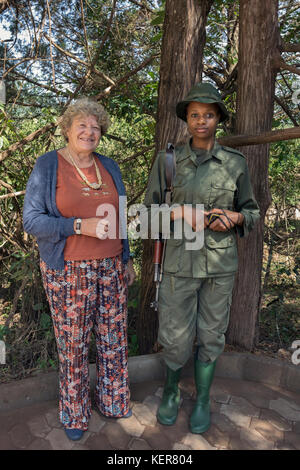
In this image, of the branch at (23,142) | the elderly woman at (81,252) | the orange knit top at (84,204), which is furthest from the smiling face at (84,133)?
the branch at (23,142)

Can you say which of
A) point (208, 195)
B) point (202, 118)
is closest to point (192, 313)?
point (208, 195)

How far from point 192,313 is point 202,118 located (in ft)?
3.84

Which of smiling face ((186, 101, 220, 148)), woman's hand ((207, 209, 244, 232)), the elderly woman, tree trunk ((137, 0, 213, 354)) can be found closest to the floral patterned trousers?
the elderly woman

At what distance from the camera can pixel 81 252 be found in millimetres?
2172

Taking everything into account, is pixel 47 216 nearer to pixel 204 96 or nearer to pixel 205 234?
pixel 205 234

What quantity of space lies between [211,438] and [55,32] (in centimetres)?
450

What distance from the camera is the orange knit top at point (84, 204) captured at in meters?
2.13

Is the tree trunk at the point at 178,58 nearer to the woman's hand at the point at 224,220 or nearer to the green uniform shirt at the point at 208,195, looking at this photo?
the green uniform shirt at the point at 208,195

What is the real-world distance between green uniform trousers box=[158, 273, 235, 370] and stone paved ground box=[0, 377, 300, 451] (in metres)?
0.45

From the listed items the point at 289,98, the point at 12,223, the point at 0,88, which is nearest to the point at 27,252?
the point at 12,223

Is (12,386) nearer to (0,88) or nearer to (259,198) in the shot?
(259,198)

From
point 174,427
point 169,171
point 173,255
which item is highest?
point 169,171

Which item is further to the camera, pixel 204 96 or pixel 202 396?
pixel 202 396

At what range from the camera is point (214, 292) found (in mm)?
2340
